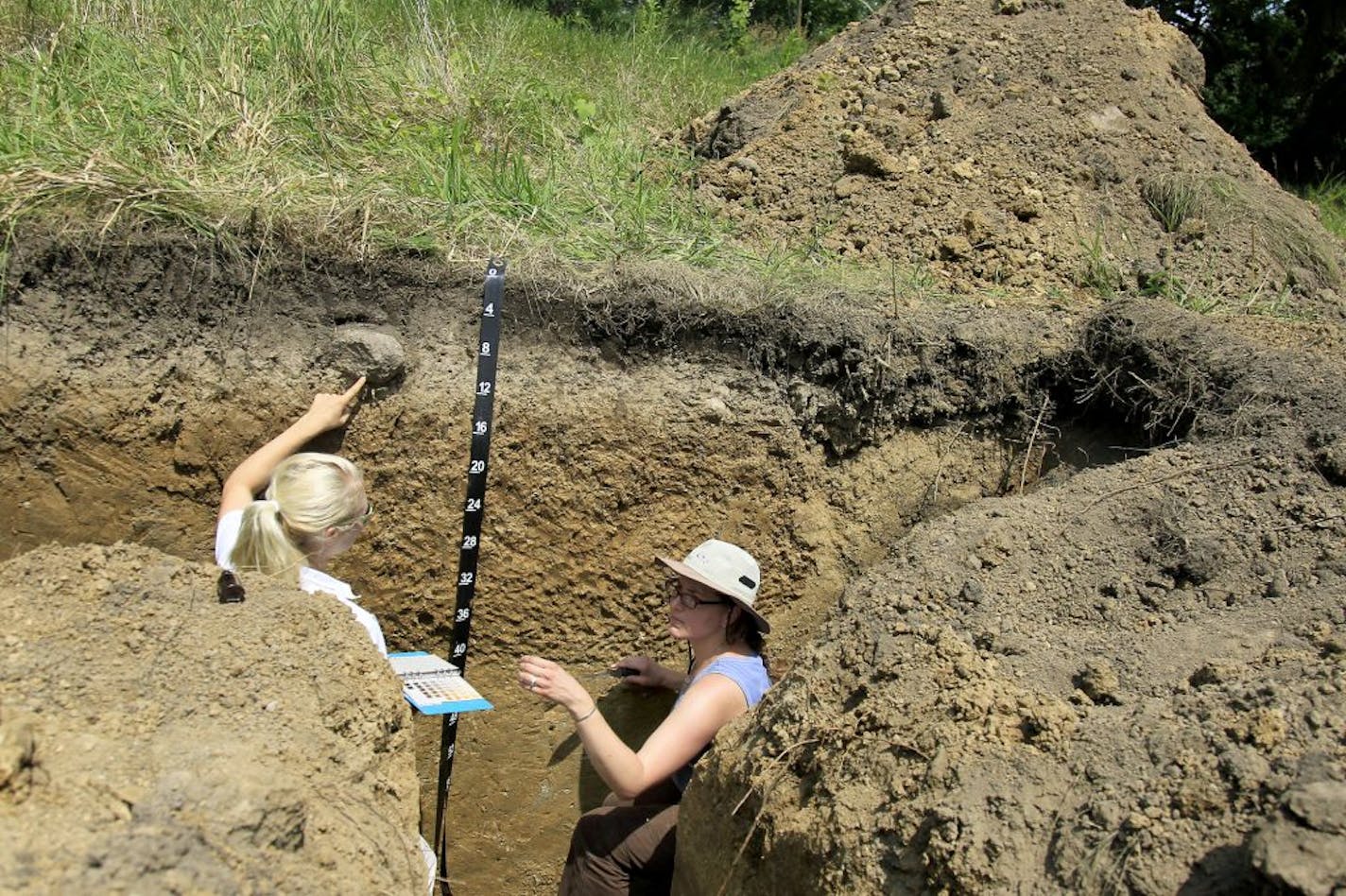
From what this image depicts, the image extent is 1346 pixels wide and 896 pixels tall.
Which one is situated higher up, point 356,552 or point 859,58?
point 859,58

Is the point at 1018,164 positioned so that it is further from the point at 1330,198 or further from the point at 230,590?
the point at 230,590

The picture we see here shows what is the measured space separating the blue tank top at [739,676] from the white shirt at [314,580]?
1.06 meters

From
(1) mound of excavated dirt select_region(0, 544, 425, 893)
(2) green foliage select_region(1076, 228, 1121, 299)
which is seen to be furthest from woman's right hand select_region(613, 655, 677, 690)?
(2) green foliage select_region(1076, 228, 1121, 299)

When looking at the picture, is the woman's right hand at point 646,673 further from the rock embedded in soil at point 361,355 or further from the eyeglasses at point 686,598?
the rock embedded in soil at point 361,355

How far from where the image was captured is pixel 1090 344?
4.54 meters

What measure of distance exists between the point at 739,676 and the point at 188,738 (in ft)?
5.86

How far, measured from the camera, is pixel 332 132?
15.7 feet

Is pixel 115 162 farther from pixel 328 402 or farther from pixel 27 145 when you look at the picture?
pixel 328 402

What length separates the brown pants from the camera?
12.3 feet

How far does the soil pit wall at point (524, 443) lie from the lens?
372cm

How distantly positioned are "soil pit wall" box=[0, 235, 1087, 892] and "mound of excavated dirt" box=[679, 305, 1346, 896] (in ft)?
1.98

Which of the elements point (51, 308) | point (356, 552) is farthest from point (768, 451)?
point (51, 308)

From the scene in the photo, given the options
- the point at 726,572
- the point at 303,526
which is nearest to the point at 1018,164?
the point at 726,572

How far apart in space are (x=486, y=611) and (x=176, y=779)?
215 cm
